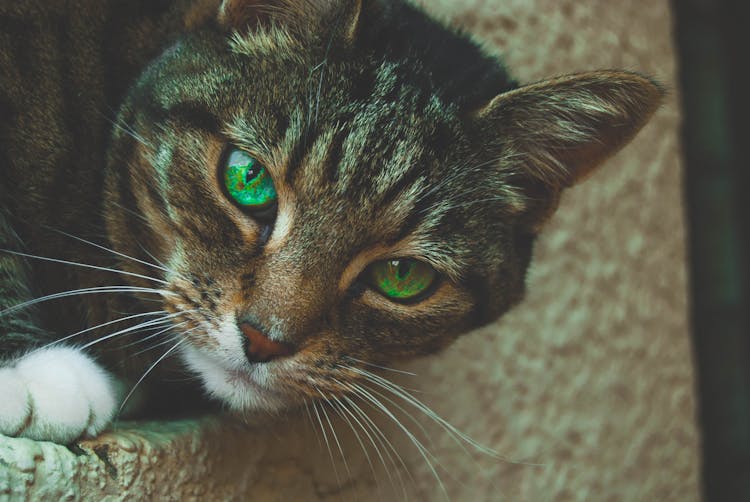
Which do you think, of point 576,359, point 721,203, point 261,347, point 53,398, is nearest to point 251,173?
point 261,347

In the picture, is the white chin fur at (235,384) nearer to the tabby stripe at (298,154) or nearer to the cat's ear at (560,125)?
the tabby stripe at (298,154)

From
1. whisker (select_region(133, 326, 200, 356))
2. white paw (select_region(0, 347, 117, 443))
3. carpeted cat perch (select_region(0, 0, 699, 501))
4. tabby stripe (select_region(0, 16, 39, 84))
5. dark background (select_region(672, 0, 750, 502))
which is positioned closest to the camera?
white paw (select_region(0, 347, 117, 443))

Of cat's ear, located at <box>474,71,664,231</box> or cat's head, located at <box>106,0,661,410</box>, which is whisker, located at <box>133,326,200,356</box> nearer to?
cat's head, located at <box>106,0,661,410</box>

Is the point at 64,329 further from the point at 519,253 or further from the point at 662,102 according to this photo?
the point at 662,102

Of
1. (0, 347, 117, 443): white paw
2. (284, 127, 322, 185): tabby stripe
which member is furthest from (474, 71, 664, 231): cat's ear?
(0, 347, 117, 443): white paw

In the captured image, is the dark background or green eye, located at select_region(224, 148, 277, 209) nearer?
green eye, located at select_region(224, 148, 277, 209)

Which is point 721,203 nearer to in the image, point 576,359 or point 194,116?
point 576,359

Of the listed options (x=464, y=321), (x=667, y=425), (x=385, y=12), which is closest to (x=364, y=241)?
(x=464, y=321)

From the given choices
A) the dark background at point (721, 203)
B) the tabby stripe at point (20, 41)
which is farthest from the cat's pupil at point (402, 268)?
the dark background at point (721, 203)

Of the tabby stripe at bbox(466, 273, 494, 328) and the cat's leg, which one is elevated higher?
the tabby stripe at bbox(466, 273, 494, 328)
